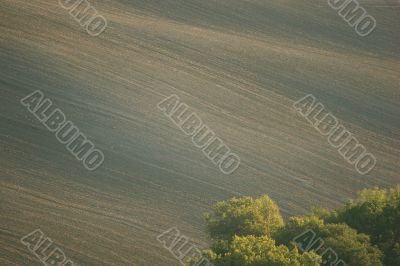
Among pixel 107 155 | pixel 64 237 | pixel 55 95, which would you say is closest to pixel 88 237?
pixel 64 237

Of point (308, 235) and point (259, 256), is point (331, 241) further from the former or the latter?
point (259, 256)

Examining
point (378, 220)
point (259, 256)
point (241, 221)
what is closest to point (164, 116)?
point (241, 221)

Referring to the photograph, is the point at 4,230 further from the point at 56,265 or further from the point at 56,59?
the point at 56,59

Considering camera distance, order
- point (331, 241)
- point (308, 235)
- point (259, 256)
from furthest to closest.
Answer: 1. point (308, 235)
2. point (331, 241)
3. point (259, 256)

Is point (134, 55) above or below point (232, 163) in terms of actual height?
above

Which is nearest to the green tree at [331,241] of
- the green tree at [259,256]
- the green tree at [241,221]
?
the green tree at [241,221]

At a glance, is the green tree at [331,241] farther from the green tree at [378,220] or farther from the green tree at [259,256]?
the green tree at [259,256]

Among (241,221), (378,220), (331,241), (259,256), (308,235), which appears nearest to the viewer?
(259,256)

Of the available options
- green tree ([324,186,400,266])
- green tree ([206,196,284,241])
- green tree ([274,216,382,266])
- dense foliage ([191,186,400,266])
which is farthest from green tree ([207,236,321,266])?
green tree ([324,186,400,266])
